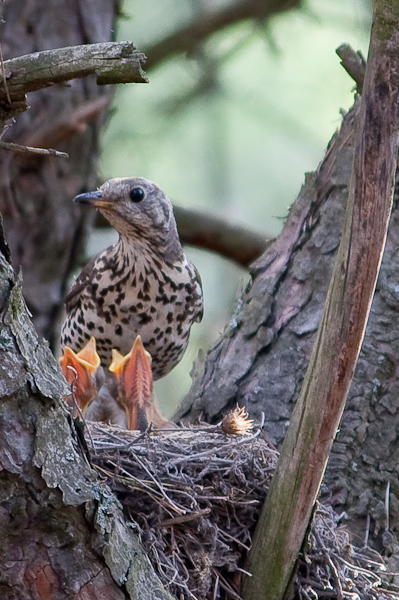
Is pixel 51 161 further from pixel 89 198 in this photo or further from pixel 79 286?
pixel 89 198

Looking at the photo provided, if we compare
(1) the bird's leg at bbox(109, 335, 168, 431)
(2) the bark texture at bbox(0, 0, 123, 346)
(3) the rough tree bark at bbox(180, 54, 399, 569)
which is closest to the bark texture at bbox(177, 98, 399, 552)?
(3) the rough tree bark at bbox(180, 54, 399, 569)

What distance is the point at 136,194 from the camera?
4.23 m

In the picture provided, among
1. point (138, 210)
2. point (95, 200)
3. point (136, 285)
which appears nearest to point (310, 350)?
point (136, 285)

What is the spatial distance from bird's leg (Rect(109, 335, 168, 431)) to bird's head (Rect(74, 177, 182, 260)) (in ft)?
2.31

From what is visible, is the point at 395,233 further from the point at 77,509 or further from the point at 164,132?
the point at 164,132

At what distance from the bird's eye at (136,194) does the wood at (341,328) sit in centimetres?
210

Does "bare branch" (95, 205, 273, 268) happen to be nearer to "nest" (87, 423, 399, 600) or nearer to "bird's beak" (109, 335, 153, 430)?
"bird's beak" (109, 335, 153, 430)

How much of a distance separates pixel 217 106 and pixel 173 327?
3.31 metres

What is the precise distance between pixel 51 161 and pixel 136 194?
148cm

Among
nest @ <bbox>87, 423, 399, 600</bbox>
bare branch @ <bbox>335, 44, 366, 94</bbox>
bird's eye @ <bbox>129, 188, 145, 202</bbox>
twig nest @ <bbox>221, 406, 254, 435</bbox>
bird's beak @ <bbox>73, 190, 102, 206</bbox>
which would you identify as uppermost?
bare branch @ <bbox>335, 44, 366, 94</bbox>

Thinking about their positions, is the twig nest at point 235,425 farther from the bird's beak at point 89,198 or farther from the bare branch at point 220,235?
the bare branch at point 220,235

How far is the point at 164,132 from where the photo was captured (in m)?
7.22

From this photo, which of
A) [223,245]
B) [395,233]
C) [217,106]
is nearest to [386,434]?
[395,233]

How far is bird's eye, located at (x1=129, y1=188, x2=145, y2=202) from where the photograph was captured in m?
4.21
